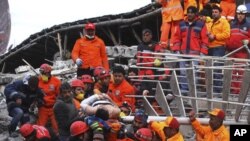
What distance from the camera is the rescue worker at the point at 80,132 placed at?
10.2 m

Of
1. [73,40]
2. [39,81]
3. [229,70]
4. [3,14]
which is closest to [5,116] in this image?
[39,81]

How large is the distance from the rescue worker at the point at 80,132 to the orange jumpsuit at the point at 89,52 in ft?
15.5

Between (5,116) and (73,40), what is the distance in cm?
868

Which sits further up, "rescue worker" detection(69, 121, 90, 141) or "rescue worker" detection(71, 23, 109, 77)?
"rescue worker" detection(71, 23, 109, 77)

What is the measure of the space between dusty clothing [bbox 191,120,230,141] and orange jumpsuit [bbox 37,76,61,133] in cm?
290

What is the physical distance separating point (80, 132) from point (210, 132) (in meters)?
1.92

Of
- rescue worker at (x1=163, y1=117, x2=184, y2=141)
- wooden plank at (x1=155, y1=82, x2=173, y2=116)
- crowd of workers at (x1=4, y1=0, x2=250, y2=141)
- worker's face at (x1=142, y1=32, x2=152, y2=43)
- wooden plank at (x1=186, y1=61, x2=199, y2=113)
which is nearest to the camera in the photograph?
crowd of workers at (x1=4, y1=0, x2=250, y2=141)

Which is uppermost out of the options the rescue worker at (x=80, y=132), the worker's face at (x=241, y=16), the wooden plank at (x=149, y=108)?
the worker's face at (x=241, y=16)

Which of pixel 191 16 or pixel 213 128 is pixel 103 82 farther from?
pixel 213 128

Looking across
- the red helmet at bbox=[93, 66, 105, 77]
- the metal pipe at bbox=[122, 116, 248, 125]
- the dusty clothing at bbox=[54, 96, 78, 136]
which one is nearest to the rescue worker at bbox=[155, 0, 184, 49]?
the red helmet at bbox=[93, 66, 105, 77]

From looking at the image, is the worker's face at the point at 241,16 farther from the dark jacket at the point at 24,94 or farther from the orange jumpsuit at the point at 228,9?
the dark jacket at the point at 24,94

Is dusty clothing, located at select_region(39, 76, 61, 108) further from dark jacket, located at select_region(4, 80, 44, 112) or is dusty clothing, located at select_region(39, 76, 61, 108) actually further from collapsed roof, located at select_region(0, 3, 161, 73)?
collapsed roof, located at select_region(0, 3, 161, 73)

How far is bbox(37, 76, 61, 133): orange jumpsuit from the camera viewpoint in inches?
515

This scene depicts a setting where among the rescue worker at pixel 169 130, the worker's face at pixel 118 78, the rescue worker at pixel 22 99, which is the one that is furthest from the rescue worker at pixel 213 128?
the rescue worker at pixel 22 99
